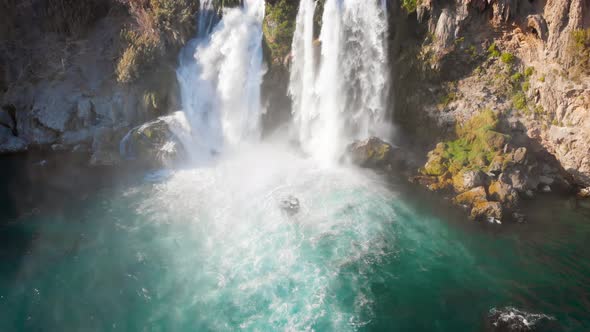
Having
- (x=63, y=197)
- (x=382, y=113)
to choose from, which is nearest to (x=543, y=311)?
(x=382, y=113)

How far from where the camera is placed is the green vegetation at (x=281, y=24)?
23578mm

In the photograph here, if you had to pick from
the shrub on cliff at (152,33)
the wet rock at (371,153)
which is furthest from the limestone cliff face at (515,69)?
the shrub on cliff at (152,33)

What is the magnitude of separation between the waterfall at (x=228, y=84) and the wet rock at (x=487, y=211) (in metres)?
15.0

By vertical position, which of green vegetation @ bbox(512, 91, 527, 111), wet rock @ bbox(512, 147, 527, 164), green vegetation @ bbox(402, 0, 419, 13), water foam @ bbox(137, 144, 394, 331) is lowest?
water foam @ bbox(137, 144, 394, 331)

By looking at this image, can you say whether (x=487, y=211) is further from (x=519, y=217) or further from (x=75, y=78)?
(x=75, y=78)

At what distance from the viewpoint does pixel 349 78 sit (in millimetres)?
22734

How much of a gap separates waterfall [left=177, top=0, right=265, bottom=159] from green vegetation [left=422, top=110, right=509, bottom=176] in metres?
12.5

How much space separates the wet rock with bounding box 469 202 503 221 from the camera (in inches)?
662

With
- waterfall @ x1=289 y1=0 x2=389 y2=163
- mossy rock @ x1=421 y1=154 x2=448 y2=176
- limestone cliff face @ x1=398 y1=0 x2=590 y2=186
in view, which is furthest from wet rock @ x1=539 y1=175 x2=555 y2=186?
waterfall @ x1=289 y1=0 x2=389 y2=163

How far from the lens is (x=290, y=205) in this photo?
58.1 feet

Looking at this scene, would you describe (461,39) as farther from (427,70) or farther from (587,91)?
(587,91)

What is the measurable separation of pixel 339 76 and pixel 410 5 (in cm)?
624

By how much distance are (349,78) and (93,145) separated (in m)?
18.1

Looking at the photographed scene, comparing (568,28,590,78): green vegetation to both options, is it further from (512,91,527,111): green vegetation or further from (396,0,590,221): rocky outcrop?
(512,91,527,111): green vegetation
